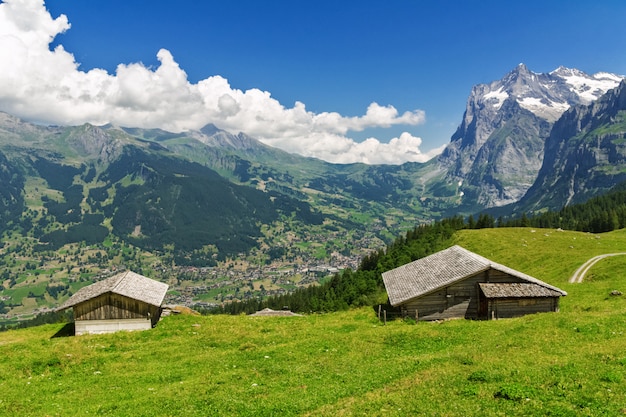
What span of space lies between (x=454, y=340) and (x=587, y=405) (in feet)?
48.5

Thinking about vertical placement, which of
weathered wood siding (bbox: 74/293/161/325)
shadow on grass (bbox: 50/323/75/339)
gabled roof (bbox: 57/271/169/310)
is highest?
gabled roof (bbox: 57/271/169/310)

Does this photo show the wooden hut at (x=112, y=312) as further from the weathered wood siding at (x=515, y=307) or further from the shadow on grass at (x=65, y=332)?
the weathered wood siding at (x=515, y=307)

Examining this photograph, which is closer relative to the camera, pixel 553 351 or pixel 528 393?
pixel 528 393

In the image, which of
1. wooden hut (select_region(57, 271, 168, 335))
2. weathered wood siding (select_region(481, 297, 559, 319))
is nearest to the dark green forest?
weathered wood siding (select_region(481, 297, 559, 319))

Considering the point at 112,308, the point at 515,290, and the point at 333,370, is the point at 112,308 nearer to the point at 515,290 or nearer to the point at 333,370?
the point at 333,370

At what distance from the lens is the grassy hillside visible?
15570mm

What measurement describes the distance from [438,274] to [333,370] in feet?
83.8

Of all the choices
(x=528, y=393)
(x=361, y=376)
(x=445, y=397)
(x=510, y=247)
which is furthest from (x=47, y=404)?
(x=510, y=247)

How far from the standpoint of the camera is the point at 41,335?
152ft

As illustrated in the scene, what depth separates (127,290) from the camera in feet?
149

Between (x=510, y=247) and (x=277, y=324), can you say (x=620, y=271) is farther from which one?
(x=277, y=324)

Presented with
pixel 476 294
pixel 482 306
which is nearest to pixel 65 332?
pixel 476 294

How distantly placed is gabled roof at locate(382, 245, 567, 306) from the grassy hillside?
477 cm

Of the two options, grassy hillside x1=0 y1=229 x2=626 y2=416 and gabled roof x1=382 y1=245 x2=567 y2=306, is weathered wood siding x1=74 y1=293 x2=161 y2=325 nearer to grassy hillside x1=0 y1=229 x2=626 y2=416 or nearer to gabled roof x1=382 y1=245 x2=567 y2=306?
grassy hillside x1=0 y1=229 x2=626 y2=416
